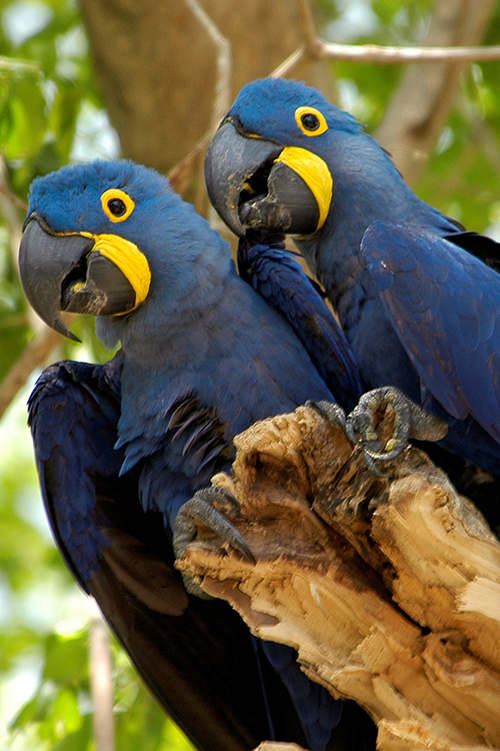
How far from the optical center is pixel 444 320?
97.2 inches

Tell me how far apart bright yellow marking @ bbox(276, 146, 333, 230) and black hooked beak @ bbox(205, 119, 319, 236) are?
0.5 inches

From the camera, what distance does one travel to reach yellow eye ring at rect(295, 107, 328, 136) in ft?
9.23

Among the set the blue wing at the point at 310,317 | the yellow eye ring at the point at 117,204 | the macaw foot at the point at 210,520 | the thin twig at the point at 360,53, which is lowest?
the macaw foot at the point at 210,520

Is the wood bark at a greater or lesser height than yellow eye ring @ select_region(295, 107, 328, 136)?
lesser

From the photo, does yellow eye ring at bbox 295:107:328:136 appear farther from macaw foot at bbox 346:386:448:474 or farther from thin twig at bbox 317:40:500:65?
macaw foot at bbox 346:386:448:474

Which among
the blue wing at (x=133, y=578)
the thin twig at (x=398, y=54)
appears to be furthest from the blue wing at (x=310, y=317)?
the thin twig at (x=398, y=54)

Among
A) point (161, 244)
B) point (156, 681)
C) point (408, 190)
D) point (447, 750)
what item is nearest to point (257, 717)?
point (156, 681)

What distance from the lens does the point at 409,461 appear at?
220 cm

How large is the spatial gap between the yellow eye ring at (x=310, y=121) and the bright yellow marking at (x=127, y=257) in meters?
0.67

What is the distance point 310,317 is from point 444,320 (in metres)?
0.46

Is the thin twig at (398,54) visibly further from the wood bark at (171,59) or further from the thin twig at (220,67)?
the wood bark at (171,59)

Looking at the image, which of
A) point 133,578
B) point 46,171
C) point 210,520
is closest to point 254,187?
point 210,520

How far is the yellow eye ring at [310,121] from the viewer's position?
2814mm

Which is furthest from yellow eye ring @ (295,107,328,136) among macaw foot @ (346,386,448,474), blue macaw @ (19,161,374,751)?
macaw foot @ (346,386,448,474)
